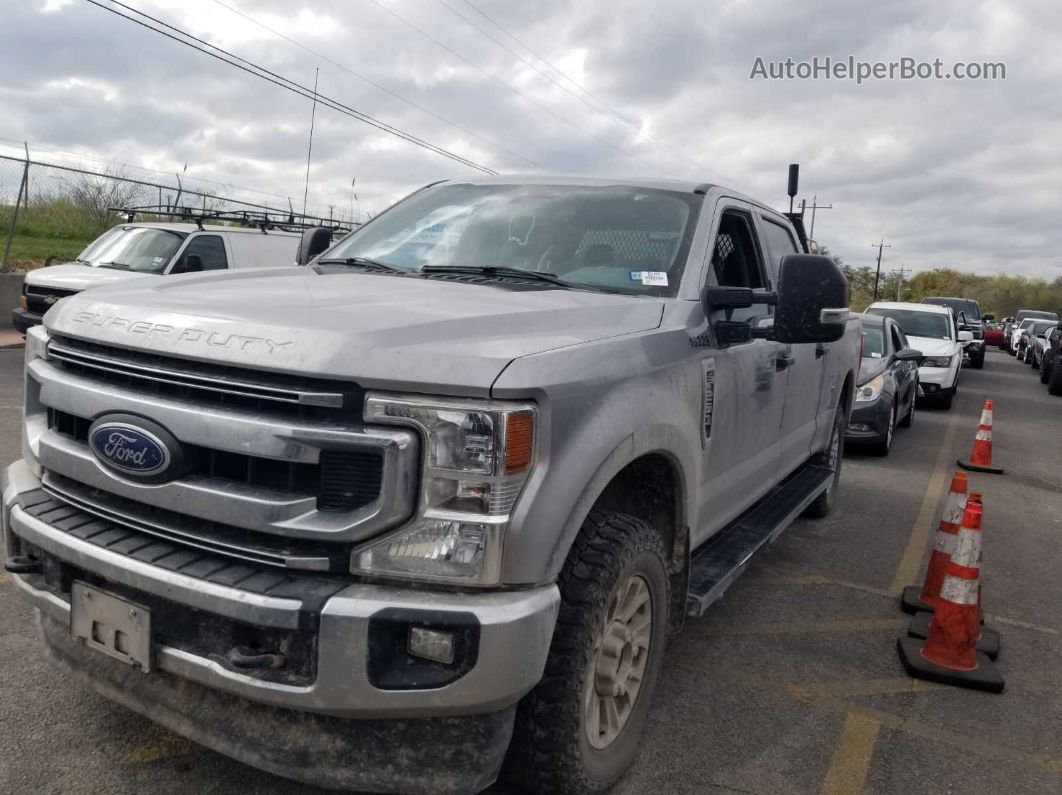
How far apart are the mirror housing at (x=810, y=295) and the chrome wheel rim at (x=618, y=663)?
1089mm

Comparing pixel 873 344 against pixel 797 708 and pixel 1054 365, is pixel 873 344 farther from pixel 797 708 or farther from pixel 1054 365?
pixel 1054 365

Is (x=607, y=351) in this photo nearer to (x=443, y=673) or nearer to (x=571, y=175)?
(x=443, y=673)

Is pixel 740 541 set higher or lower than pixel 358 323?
lower

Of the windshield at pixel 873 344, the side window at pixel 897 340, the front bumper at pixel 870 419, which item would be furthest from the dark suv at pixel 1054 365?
the front bumper at pixel 870 419

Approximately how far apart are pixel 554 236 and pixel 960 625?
8.01ft

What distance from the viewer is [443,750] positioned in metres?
2.30

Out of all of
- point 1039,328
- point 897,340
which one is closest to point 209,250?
point 897,340

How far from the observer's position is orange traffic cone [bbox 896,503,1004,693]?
13.1 ft

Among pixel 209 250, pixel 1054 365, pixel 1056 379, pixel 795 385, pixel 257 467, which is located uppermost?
pixel 209 250

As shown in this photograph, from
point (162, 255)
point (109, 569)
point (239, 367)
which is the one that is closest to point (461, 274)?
point (239, 367)

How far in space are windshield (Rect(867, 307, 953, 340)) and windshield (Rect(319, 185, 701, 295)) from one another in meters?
12.6

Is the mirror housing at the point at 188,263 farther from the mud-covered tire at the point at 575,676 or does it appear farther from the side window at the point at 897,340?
the mud-covered tire at the point at 575,676

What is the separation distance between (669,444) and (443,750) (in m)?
1.22

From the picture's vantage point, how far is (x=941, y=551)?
476 cm
